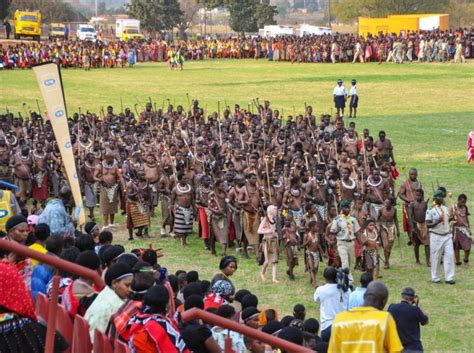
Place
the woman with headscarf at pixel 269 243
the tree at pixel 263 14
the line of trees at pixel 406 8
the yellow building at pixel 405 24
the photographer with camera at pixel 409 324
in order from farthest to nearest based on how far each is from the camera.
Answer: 1. the line of trees at pixel 406 8
2. the tree at pixel 263 14
3. the yellow building at pixel 405 24
4. the woman with headscarf at pixel 269 243
5. the photographer with camera at pixel 409 324

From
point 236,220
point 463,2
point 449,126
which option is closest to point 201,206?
point 236,220

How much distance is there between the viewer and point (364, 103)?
32.0 meters

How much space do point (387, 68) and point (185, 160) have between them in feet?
94.2

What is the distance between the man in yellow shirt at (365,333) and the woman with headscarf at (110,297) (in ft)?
4.54

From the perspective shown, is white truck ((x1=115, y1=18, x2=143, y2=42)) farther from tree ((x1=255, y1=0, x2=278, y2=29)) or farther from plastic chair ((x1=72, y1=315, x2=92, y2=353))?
plastic chair ((x1=72, y1=315, x2=92, y2=353))

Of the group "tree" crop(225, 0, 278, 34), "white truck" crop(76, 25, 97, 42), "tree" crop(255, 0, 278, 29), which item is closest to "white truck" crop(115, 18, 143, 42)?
"white truck" crop(76, 25, 97, 42)

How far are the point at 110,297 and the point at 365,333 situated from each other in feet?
5.27

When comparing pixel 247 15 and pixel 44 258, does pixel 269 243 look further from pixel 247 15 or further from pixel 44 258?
pixel 247 15

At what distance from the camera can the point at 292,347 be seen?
493 cm

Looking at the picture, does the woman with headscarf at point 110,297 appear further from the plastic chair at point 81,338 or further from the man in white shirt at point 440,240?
the man in white shirt at point 440,240

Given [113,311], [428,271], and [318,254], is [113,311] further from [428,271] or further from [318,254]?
[428,271]

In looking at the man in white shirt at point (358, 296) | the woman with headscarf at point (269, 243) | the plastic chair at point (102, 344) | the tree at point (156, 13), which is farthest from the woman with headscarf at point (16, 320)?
the tree at point (156, 13)

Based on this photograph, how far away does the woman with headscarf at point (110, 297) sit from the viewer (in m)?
6.21

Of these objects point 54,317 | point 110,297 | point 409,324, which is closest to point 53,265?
point 54,317
